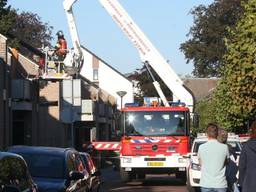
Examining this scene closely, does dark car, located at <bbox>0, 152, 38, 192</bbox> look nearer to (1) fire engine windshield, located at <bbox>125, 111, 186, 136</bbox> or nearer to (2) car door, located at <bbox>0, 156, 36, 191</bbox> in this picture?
(2) car door, located at <bbox>0, 156, 36, 191</bbox>

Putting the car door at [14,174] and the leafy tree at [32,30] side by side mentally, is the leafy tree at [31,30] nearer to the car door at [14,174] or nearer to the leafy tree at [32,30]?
the leafy tree at [32,30]

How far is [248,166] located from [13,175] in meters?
3.09

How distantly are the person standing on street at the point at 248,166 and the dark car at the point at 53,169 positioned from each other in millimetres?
3820

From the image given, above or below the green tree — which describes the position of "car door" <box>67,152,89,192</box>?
below

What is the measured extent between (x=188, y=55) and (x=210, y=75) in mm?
3191

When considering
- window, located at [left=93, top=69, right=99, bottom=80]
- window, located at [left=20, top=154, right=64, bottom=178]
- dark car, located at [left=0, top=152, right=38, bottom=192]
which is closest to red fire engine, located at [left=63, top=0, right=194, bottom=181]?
window, located at [left=20, top=154, right=64, bottom=178]

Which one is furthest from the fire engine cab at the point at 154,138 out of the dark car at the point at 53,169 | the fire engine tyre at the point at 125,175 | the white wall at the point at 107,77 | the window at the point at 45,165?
the white wall at the point at 107,77

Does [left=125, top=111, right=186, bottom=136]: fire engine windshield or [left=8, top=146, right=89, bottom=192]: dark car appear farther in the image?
[left=125, top=111, right=186, bottom=136]: fire engine windshield

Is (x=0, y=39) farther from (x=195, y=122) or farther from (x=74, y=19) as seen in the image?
(x=195, y=122)

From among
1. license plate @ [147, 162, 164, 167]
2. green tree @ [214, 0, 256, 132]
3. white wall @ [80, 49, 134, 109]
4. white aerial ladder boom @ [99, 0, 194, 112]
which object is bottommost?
license plate @ [147, 162, 164, 167]

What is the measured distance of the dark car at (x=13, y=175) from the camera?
9490 mm

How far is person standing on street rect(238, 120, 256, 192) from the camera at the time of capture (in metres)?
9.38

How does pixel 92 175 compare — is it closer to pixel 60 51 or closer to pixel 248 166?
pixel 248 166

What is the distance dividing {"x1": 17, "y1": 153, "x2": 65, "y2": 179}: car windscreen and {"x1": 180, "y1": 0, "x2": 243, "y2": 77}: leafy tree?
52186mm
